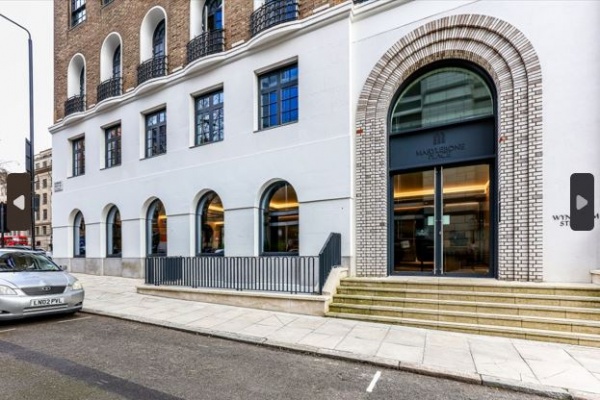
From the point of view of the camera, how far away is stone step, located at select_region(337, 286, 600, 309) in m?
6.19

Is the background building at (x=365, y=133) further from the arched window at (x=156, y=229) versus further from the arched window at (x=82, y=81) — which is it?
the arched window at (x=82, y=81)

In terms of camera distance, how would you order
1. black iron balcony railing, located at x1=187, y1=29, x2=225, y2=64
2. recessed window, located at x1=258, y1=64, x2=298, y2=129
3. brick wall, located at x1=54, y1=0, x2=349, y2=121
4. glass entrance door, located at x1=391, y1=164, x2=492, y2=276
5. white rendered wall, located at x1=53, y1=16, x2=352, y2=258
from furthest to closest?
black iron balcony railing, located at x1=187, y1=29, x2=225, y2=64, brick wall, located at x1=54, y1=0, x2=349, y2=121, recessed window, located at x1=258, y1=64, x2=298, y2=129, white rendered wall, located at x1=53, y1=16, x2=352, y2=258, glass entrance door, located at x1=391, y1=164, x2=492, y2=276

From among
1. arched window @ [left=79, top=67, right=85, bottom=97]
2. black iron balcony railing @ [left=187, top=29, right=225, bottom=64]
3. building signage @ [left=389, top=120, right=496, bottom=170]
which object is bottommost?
building signage @ [left=389, top=120, right=496, bottom=170]

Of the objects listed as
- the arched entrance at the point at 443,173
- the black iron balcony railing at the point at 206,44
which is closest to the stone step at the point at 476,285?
the arched entrance at the point at 443,173

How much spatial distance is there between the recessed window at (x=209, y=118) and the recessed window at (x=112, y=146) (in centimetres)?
511

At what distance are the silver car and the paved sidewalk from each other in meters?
1.00

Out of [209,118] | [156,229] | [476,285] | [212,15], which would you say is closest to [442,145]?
[476,285]

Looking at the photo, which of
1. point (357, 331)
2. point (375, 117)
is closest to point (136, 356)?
point (357, 331)

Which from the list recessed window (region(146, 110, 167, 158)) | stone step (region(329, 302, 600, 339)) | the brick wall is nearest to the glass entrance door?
stone step (region(329, 302, 600, 339))

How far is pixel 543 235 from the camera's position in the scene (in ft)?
23.6

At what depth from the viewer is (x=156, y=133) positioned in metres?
13.9

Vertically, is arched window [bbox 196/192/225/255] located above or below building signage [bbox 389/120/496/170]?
below

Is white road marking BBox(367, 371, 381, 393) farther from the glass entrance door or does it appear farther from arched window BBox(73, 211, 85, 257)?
arched window BBox(73, 211, 85, 257)

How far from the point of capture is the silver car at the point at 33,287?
648cm
